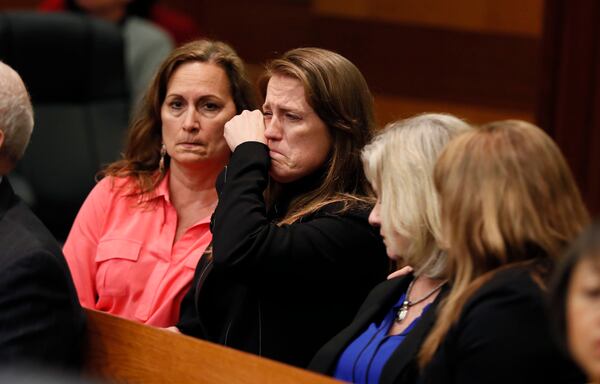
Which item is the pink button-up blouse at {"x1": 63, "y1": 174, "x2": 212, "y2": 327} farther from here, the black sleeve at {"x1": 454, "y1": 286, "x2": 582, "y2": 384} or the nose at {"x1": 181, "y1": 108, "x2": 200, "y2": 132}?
the black sleeve at {"x1": 454, "y1": 286, "x2": 582, "y2": 384}

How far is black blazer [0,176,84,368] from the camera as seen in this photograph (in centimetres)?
210

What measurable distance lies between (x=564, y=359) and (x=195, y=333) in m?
0.98

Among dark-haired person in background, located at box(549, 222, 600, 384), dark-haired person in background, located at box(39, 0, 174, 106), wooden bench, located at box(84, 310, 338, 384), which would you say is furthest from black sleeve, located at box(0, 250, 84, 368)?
dark-haired person in background, located at box(39, 0, 174, 106)

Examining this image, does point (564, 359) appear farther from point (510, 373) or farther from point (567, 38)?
point (567, 38)

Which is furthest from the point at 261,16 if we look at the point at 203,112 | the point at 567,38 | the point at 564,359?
the point at 564,359

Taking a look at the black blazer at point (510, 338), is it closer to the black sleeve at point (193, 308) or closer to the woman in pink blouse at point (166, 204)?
the black sleeve at point (193, 308)

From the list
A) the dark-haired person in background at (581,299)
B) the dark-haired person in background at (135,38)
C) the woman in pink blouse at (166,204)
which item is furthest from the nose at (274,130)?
the dark-haired person in background at (135,38)

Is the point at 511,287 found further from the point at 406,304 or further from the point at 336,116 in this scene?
the point at 336,116

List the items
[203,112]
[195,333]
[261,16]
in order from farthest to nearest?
[261,16], [203,112], [195,333]

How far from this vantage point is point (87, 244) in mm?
2676

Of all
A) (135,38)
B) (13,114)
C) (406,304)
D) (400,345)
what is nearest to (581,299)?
(400,345)

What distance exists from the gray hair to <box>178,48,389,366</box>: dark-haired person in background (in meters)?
0.41

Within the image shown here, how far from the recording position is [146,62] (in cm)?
455

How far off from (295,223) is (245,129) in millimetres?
241
